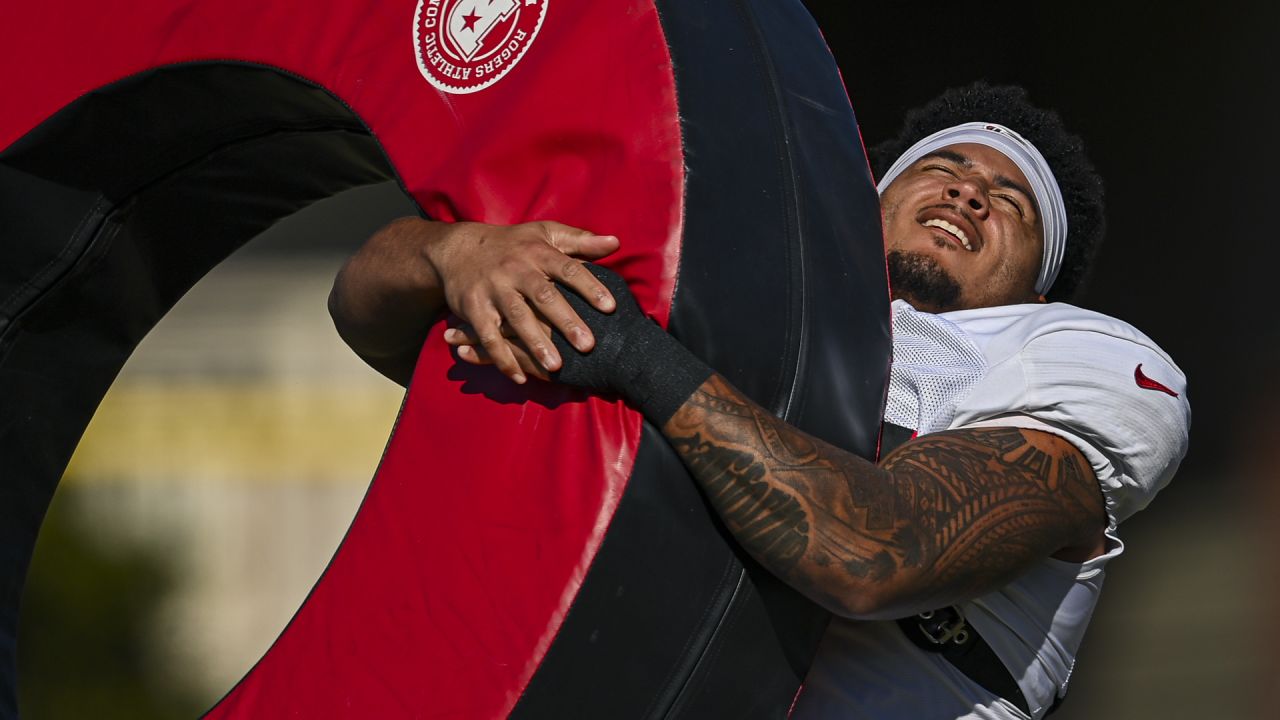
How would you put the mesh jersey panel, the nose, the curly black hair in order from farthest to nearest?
the curly black hair → the nose → the mesh jersey panel

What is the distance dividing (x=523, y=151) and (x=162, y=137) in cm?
73

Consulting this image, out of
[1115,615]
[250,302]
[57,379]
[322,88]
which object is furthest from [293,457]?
[322,88]

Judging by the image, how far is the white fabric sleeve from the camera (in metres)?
1.40

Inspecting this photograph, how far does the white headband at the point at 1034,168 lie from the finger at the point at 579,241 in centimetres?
79

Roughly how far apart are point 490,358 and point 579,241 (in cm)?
14

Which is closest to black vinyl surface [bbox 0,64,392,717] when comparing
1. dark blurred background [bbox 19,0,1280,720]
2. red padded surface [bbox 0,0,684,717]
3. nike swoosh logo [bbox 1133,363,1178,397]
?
red padded surface [bbox 0,0,684,717]

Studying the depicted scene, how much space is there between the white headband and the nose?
0.09 metres

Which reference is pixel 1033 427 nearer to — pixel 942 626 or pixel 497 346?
pixel 942 626

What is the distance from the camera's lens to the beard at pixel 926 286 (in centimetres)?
178

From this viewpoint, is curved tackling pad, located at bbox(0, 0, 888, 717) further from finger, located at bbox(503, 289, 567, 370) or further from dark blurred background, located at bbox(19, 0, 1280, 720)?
dark blurred background, located at bbox(19, 0, 1280, 720)

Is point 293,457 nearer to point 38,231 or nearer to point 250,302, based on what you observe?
point 250,302

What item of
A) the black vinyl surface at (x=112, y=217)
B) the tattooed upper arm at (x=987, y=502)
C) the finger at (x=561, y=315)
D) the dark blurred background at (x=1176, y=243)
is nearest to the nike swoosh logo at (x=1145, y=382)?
the tattooed upper arm at (x=987, y=502)

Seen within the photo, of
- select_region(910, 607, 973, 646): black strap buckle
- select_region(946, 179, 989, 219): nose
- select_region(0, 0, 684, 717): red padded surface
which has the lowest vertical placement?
select_region(910, 607, 973, 646): black strap buckle

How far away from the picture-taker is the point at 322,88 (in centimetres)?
146
